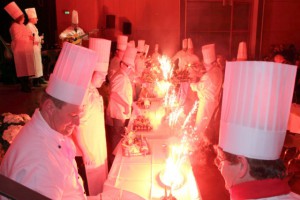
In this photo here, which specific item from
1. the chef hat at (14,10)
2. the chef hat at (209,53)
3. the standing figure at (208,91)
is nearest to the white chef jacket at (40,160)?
the standing figure at (208,91)

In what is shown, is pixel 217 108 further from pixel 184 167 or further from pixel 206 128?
pixel 184 167

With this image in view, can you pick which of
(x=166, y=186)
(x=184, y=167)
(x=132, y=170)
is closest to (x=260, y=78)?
(x=166, y=186)

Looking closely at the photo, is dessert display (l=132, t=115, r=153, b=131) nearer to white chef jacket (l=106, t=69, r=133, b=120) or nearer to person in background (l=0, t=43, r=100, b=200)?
white chef jacket (l=106, t=69, r=133, b=120)

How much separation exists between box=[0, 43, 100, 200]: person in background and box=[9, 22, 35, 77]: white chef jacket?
6.57 m

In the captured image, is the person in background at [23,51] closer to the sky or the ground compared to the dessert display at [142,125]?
closer to the sky

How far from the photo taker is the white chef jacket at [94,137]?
114 inches

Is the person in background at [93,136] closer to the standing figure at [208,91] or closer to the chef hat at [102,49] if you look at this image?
the chef hat at [102,49]

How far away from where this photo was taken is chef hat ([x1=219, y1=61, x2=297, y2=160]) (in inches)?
54.1

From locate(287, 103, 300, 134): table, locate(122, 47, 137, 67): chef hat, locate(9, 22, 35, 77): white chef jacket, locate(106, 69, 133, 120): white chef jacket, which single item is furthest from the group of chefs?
locate(9, 22, 35, 77): white chef jacket

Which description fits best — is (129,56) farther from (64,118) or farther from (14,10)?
(14,10)

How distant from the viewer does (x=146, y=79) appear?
603 cm

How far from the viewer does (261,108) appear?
4.56 feet

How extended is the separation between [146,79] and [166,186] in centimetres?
405

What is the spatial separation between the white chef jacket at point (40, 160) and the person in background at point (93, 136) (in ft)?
3.78
